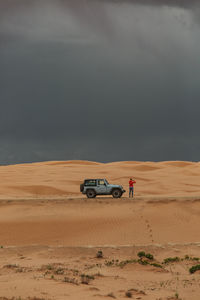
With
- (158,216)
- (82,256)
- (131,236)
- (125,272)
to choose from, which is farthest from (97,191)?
(125,272)

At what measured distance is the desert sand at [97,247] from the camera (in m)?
12.1

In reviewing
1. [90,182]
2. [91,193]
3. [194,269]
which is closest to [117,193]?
[91,193]

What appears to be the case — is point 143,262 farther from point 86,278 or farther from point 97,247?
point 97,247

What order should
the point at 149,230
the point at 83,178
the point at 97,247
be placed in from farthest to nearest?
the point at 83,178 < the point at 149,230 < the point at 97,247

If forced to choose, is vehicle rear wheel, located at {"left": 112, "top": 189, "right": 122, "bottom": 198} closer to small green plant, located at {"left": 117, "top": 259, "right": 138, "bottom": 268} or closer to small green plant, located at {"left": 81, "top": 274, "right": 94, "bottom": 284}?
small green plant, located at {"left": 117, "top": 259, "right": 138, "bottom": 268}

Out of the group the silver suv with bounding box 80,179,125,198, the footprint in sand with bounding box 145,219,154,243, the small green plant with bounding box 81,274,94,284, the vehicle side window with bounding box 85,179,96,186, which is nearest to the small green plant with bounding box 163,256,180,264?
the small green plant with bounding box 81,274,94,284

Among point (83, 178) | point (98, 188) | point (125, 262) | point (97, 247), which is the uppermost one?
point (83, 178)

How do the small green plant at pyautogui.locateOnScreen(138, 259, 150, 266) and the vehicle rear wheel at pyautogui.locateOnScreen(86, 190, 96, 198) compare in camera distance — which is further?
the vehicle rear wheel at pyautogui.locateOnScreen(86, 190, 96, 198)

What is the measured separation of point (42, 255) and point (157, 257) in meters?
5.05

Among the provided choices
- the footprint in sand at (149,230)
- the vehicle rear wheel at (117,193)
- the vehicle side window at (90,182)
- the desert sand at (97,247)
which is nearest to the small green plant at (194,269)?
the desert sand at (97,247)

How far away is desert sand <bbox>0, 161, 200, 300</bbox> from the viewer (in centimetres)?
1207

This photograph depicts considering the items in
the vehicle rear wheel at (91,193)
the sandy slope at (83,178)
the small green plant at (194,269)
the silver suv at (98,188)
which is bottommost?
the small green plant at (194,269)

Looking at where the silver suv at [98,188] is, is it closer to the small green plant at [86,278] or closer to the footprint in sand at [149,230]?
the footprint in sand at [149,230]

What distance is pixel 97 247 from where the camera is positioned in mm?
19312
